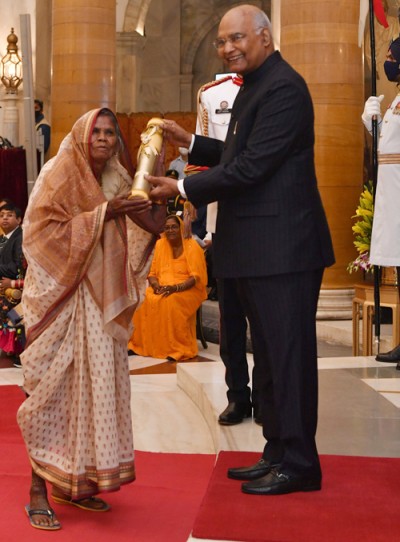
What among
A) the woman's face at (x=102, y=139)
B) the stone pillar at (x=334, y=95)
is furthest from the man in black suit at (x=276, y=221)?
the stone pillar at (x=334, y=95)

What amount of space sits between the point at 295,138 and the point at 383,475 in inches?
56.3

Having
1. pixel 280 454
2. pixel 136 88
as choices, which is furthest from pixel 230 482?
pixel 136 88

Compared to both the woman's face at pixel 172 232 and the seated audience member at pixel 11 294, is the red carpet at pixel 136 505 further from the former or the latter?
the woman's face at pixel 172 232

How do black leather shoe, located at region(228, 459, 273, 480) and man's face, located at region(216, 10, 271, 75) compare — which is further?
black leather shoe, located at region(228, 459, 273, 480)

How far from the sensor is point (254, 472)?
160 inches

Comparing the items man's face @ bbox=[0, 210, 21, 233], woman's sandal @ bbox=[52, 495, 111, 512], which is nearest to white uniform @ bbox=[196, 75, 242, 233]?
woman's sandal @ bbox=[52, 495, 111, 512]

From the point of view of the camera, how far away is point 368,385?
6121mm

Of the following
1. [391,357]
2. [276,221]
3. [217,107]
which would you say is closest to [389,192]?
[391,357]

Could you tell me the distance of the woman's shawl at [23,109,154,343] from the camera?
404 centimetres

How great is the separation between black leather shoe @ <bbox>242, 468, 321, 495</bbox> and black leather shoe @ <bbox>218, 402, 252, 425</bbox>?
4.20 feet

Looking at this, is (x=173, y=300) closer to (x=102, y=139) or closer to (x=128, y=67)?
(x=102, y=139)

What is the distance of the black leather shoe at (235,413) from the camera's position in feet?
17.1

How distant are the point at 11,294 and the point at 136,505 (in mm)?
4828

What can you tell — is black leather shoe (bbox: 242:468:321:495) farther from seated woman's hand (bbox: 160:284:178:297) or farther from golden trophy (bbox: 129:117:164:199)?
seated woman's hand (bbox: 160:284:178:297)
